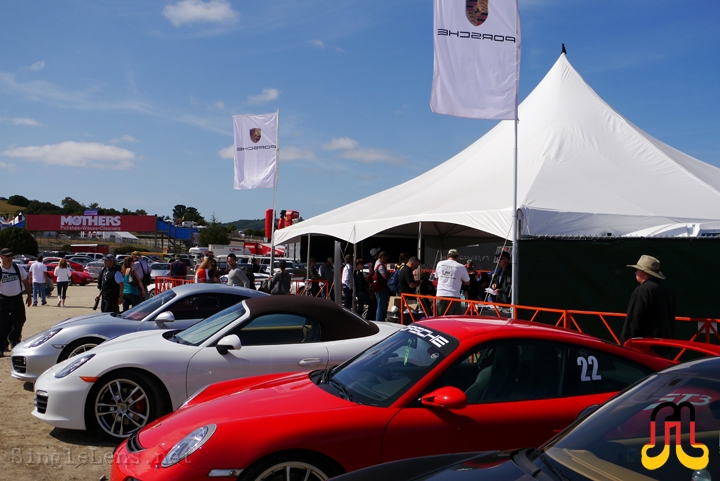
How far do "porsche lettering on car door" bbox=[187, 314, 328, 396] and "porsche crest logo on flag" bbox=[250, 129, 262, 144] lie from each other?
12666 mm

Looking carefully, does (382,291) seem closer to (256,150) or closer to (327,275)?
(327,275)

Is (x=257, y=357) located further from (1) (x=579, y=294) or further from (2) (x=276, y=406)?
(1) (x=579, y=294)

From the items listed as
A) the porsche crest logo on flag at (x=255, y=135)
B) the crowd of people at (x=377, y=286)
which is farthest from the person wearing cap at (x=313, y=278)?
the porsche crest logo on flag at (x=255, y=135)

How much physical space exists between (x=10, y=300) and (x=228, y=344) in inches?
245

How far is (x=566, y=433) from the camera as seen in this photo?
2.77 m

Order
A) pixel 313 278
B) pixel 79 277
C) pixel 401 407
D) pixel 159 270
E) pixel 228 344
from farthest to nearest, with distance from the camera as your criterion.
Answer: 1. pixel 79 277
2. pixel 159 270
3. pixel 313 278
4. pixel 228 344
5. pixel 401 407

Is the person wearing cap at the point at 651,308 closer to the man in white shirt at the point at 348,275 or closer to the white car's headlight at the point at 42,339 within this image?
the white car's headlight at the point at 42,339

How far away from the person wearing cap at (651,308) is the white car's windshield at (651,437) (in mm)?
4383

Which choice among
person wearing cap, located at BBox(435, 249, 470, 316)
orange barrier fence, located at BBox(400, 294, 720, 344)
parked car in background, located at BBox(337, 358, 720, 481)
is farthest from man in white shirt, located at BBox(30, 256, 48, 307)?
parked car in background, located at BBox(337, 358, 720, 481)

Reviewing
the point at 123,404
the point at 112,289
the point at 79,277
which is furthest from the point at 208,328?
the point at 79,277

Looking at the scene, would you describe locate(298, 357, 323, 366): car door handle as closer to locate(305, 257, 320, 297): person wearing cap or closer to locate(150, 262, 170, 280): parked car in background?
locate(305, 257, 320, 297): person wearing cap

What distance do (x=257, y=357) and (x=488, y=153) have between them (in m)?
10.2

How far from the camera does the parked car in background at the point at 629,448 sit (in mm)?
2246

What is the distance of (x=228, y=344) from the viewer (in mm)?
5531
